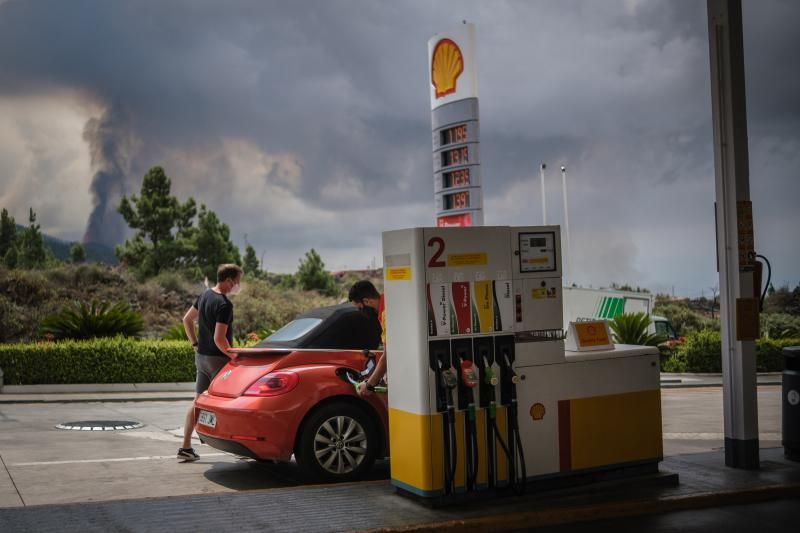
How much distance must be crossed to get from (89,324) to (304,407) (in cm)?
1296

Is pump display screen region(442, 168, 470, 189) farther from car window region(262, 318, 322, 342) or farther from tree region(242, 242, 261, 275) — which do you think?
tree region(242, 242, 261, 275)

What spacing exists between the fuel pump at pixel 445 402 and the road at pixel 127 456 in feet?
6.01

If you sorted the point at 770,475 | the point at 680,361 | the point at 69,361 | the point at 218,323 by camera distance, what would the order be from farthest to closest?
the point at 680,361, the point at 69,361, the point at 218,323, the point at 770,475

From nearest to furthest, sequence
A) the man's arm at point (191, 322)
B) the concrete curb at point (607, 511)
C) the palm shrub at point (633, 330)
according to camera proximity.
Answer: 1. the concrete curb at point (607, 511)
2. the man's arm at point (191, 322)
3. the palm shrub at point (633, 330)

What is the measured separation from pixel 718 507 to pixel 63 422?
932cm

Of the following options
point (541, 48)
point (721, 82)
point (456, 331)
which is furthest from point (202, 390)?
point (541, 48)

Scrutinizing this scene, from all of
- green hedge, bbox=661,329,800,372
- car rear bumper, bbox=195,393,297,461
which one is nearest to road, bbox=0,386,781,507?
car rear bumper, bbox=195,393,297,461

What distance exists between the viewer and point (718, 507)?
7176 mm

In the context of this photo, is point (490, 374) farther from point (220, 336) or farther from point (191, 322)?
point (191, 322)

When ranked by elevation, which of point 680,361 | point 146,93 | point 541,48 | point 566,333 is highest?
point 541,48

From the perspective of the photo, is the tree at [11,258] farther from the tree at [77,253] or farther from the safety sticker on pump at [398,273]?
the safety sticker on pump at [398,273]

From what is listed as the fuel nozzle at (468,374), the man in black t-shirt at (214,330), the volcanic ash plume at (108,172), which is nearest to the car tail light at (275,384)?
the man in black t-shirt at (214,330)

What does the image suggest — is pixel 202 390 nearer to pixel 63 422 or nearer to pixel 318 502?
pixel 318 502

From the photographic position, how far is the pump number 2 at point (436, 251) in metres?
6.68
